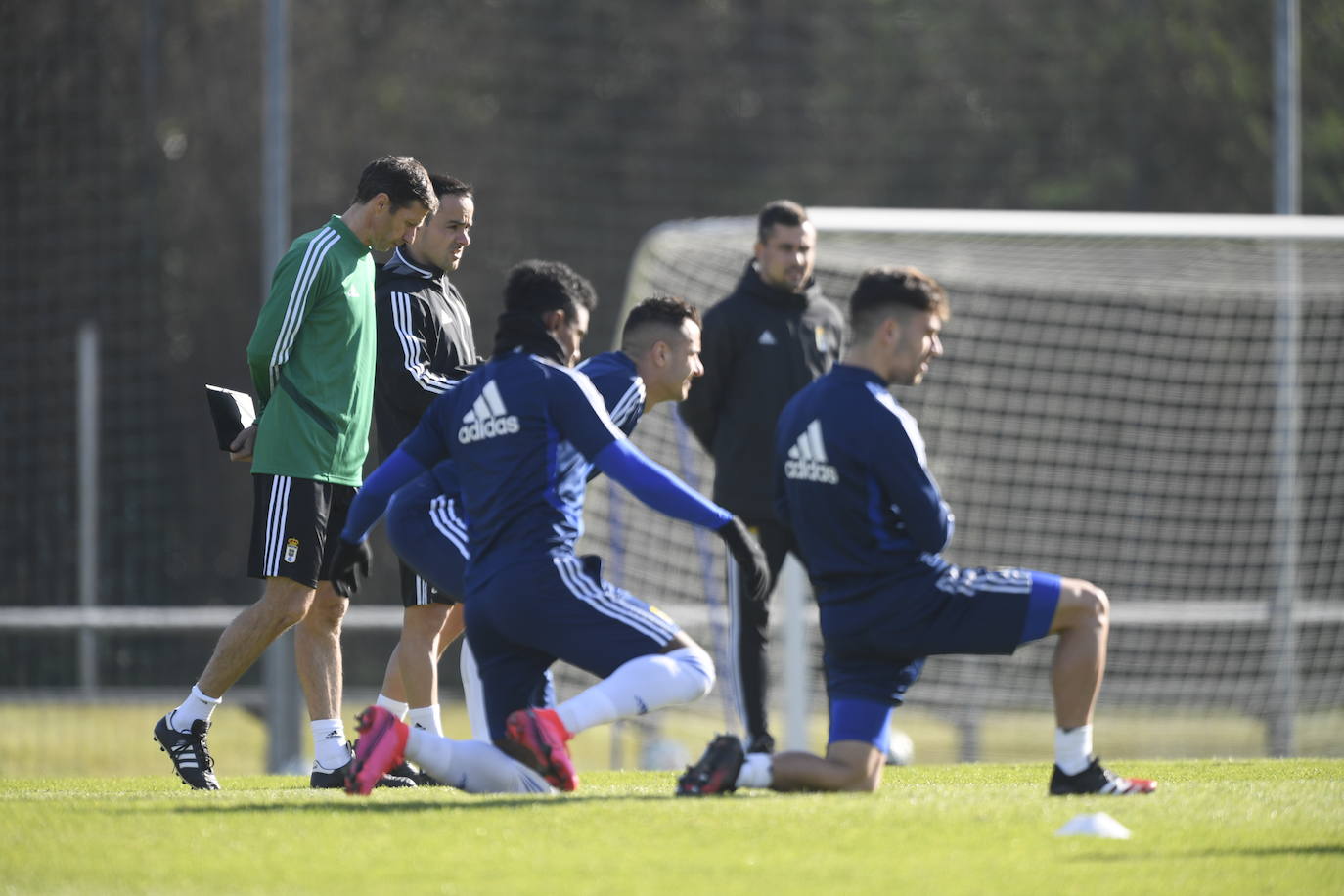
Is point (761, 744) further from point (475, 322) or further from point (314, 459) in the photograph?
point (475, 322)

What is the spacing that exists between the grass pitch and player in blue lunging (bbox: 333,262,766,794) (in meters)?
0.23

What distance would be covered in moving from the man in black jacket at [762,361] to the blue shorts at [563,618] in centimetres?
193

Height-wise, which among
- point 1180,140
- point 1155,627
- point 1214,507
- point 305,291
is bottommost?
point 1155,627

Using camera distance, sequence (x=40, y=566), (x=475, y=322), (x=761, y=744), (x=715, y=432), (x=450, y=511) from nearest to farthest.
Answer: (x=450, y=511) → (x=761, y=744) → (x=715, y=432) → (x=40, y=566) → (x=475, y=322)

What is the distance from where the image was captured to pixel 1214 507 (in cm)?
1838

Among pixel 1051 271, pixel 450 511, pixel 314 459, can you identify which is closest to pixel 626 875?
pixel 450 511

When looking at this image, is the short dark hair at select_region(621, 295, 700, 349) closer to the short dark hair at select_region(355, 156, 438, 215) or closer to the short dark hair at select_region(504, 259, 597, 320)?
the short dark hair at select_region(504, 259, 597, 320)

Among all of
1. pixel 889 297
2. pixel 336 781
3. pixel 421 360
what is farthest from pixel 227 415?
pixel 889 297

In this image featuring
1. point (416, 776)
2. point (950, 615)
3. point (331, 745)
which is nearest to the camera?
point (950, 615)

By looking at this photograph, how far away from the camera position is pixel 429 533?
5969 mm

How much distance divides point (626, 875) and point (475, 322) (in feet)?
60.0

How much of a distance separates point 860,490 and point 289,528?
2126 millimetres

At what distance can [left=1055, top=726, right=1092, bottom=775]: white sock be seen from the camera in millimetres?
5227

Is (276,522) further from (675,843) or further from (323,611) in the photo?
(675,843)
